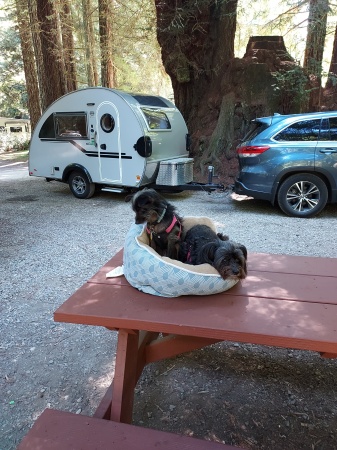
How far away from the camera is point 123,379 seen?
1966 mm

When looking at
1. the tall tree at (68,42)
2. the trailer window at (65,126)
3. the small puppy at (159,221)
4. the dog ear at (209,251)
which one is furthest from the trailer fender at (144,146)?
the tall tree at (68,42)

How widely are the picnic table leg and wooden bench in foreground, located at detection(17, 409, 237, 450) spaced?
0.30 m

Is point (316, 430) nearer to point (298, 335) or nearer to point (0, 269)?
point (298, 335)

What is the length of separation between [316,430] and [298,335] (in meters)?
1.02

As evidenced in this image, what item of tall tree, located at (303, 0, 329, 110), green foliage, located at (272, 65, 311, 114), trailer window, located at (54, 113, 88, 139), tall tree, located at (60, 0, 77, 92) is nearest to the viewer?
trailer window, located at (54, 113, 88, 139)

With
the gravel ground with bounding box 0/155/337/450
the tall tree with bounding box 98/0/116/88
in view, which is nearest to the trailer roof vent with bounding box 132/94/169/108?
the gravel ground with bounding box 0/155/337/450

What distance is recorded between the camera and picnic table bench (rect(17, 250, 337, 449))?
1.63 meters

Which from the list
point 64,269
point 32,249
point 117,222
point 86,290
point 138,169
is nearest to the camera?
point 86,290

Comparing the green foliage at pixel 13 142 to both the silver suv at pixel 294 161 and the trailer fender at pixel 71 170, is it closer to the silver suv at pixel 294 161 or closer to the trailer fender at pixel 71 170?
the trailer fender at pixel 71 170

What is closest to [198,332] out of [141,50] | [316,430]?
[316,430]

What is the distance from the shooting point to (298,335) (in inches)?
62.2

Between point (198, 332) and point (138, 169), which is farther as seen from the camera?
point (138, 169)

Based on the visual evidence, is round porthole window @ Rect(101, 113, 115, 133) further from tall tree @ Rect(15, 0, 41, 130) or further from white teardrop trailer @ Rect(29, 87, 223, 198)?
tall tree @ Rect(15, 0, 41, 130)

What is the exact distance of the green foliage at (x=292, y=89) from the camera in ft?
31.8
